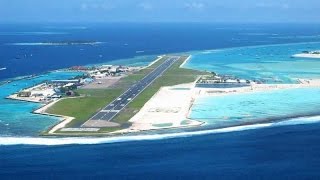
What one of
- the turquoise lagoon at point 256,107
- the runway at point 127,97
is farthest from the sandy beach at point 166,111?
the runway at point 127,97

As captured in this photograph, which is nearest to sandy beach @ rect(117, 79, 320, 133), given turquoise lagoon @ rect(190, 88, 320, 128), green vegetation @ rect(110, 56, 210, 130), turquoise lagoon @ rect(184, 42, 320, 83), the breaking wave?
green vegetation @ rect(110, 56, 210, 130)

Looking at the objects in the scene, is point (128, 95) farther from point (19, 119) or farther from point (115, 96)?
point (19, 119)

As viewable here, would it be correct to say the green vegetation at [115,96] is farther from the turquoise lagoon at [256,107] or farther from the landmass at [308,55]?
the landmass at [308,55]

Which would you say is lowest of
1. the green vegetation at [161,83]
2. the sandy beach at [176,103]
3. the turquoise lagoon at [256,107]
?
the turquoise lagoon at [256,107]

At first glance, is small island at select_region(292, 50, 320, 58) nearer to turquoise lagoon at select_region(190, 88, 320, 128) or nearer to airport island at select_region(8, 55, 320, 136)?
airport island at select_region(8, 55, 320, 136)

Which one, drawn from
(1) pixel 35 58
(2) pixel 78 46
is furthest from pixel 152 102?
(2) pixel 78 46

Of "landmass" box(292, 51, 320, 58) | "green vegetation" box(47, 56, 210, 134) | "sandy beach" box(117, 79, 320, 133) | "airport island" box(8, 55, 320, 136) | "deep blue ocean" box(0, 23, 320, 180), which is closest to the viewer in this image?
"deep blue ocean" box(0, 23, 320, 180)

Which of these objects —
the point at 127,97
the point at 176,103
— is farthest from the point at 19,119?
the point at 176,103
